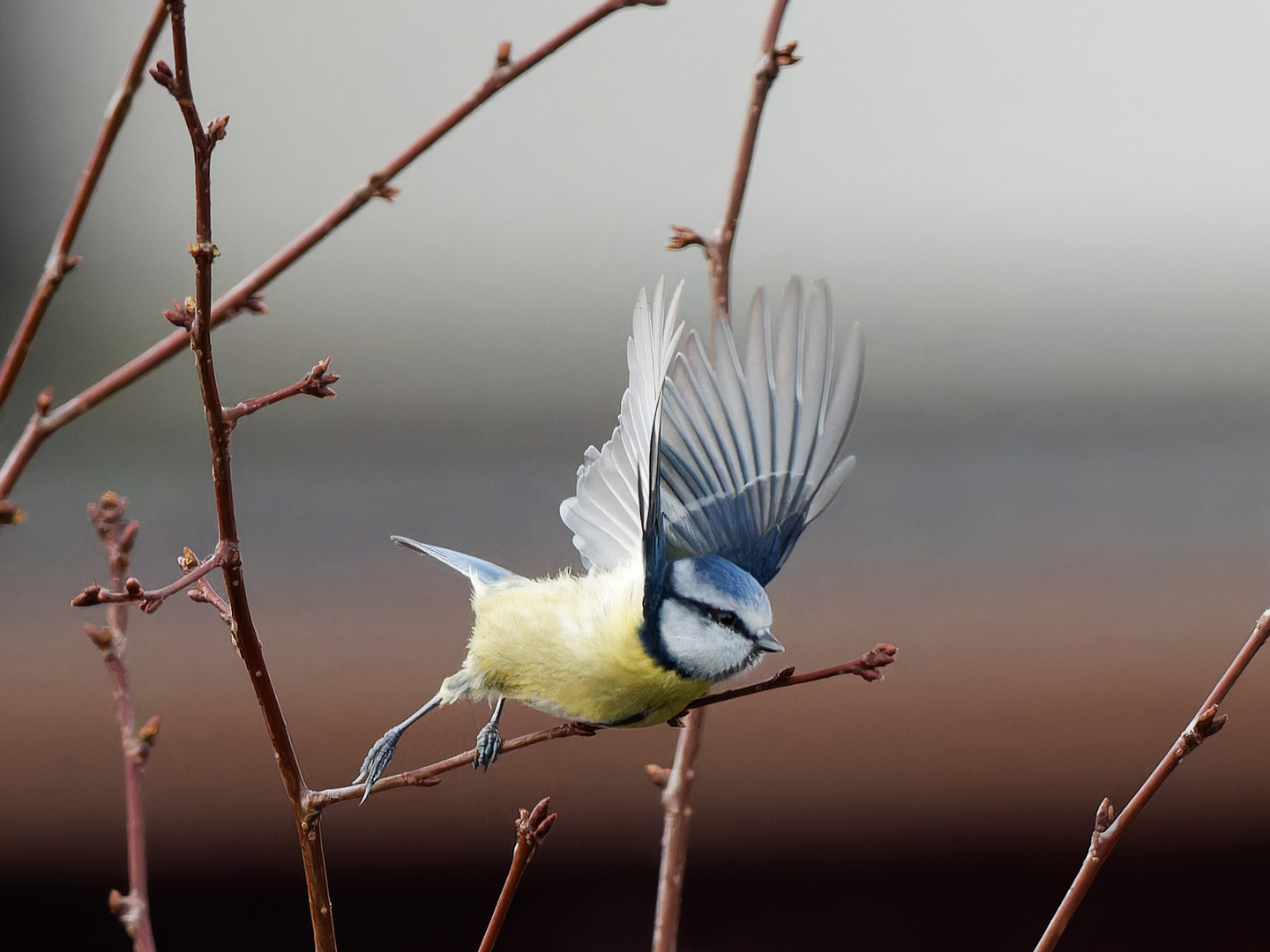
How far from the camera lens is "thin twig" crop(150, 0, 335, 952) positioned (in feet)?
2.06

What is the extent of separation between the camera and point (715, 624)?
0.94m

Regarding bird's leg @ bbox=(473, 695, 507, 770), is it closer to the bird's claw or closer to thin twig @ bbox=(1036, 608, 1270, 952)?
the bird's claw

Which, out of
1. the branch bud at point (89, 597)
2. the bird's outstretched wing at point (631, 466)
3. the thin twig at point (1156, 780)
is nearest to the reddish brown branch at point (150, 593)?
the branch bud at point (89, 597)

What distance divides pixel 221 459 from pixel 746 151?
500 millimetres

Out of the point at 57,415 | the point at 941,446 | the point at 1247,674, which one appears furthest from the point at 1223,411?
the point at 57,415

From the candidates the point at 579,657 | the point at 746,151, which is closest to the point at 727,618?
the point at 579,657

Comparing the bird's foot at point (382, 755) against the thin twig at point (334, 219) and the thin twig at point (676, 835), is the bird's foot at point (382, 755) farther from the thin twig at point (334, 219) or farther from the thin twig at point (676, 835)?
the thin twig at point (334, 219)

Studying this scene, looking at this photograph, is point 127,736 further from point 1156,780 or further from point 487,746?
point 1156,780

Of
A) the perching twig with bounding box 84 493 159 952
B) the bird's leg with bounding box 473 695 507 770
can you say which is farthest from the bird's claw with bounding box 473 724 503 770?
the perching twig with bounding box 84 493 159 952

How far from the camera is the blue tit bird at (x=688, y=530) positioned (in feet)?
3.05

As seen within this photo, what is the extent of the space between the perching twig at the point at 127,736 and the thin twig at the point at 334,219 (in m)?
0.10

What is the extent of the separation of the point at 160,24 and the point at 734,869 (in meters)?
1.30

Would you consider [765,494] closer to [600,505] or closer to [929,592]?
[600,505]

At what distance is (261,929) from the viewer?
5.64 feet
